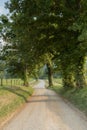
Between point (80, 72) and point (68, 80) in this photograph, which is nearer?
point (80, 72)

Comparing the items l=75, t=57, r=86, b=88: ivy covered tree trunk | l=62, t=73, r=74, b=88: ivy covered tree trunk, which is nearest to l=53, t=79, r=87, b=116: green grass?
l=75, t=57, r=86, b=88: ivy covered tree trunk

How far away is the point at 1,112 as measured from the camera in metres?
23.1

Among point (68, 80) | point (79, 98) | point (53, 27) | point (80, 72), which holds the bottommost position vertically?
point (79, 98)

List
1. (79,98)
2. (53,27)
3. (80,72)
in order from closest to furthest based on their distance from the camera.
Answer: (79,98), (53,27), (80,72)

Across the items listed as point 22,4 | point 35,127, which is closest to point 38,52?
point 22,4

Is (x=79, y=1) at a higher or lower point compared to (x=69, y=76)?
higher

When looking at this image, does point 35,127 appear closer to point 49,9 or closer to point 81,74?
point 49,9

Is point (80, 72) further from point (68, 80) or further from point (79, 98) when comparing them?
point (68, 80)

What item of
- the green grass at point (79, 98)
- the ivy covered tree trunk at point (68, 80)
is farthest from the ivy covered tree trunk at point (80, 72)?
the ivy covered tree trunk at point (68, 80)

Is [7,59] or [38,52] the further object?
[7,59]

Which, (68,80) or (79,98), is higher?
(68,80)

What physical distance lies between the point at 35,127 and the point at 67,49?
20608mm

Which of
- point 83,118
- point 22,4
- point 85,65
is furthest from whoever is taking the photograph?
point 85,65

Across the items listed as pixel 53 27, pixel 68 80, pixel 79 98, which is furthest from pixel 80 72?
pixel 68 80
